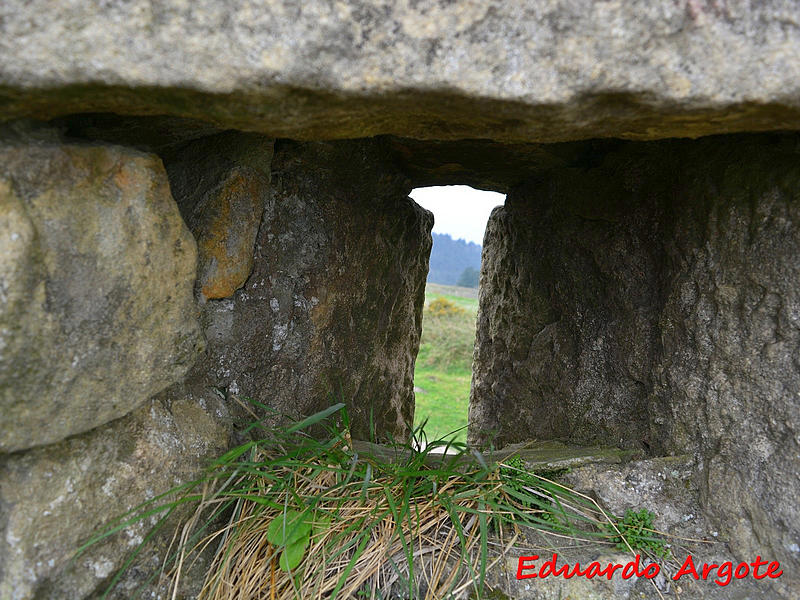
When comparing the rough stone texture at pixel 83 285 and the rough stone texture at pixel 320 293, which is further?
the rough stone texture at pixel 320 293

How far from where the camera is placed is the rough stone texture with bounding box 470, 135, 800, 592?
0.94 meters

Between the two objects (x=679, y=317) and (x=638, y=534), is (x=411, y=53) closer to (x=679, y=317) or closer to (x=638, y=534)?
(x=679, y=317)

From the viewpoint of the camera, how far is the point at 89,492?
86 centimetres

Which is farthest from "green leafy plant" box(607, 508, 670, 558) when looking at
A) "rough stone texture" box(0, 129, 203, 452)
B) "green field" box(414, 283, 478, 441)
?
"green field" box(414, 283, 478, 441)

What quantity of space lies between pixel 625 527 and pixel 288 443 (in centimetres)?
66

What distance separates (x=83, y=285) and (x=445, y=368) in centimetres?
469

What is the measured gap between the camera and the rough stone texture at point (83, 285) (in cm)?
71

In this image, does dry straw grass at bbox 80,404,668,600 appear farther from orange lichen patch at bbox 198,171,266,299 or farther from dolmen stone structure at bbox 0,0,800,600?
orange lichen patch at bbox 198,171,266,299

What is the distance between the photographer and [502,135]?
2.78 ft

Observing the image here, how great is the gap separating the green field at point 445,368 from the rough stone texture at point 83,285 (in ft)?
7.12

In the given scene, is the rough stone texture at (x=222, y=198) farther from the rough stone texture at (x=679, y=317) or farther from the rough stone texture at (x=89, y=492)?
the rough stone texture at (x=679, y=317)

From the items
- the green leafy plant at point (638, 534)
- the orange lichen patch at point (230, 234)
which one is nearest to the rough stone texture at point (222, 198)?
the orange lichen patch at point (230, 234)

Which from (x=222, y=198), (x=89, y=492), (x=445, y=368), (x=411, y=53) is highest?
(x=411, y=53)

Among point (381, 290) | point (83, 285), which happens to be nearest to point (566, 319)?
point (381, 290)
